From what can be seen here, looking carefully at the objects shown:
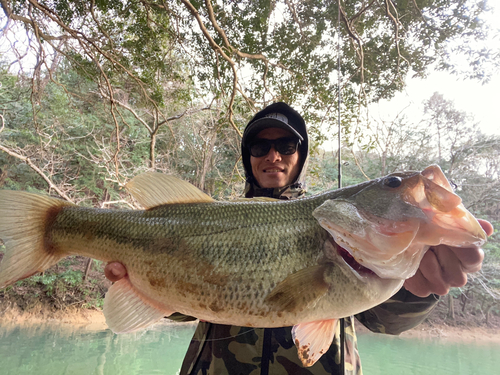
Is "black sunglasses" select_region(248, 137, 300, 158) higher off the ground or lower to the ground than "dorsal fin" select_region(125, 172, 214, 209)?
higher

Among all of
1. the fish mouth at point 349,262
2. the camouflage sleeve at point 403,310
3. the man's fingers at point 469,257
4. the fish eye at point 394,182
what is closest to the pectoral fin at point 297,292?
the fish mouth at point 349,262

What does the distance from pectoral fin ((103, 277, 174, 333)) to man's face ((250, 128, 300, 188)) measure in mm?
1362

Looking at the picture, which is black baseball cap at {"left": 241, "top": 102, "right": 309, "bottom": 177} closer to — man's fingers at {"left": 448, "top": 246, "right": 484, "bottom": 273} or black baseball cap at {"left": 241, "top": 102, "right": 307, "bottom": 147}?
black baseball cap at {"left": 241, "top": 102, "right": 307, "bottom": 147}

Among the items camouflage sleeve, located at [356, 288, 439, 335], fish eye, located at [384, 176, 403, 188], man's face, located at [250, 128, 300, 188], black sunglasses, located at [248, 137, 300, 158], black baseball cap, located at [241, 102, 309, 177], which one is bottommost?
camouflage sleeve, located at [356, 288, 439, 335]

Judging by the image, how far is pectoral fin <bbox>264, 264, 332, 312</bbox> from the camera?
3.56ft

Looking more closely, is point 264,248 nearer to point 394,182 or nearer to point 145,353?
point 394,182

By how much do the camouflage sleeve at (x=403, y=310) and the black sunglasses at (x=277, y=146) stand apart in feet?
4.35

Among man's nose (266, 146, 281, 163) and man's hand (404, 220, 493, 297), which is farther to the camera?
man's nose (266, 146, 281, 163)

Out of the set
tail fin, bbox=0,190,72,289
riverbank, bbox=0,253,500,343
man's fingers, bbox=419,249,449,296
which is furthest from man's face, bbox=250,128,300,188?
riverbank, bbox=0,253,500,343

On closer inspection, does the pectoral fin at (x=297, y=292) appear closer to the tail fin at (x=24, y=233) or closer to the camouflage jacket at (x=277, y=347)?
the camouflage jacket at (x=277, y=347)

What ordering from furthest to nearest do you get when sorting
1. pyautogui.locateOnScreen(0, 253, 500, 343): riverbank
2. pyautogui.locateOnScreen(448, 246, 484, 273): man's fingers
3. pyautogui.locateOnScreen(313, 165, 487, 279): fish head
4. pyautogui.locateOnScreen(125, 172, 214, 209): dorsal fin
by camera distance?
1. pyautogui.locateOnScreen(0, 253, 500, 343): riverbank
2. pyautogui.locateOnScreen(125, 172, 214, 209): dorsal fin
3. pyautogui.locateOnScreen(448, 246, 484, 273): man's fingers
4. pyautogui.locateOnScreen(313, 165, 487, 279): fish head

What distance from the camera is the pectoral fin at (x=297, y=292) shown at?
3.56 ft

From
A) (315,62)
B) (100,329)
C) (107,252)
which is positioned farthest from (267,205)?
(100,329)

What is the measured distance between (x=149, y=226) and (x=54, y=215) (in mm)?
563
